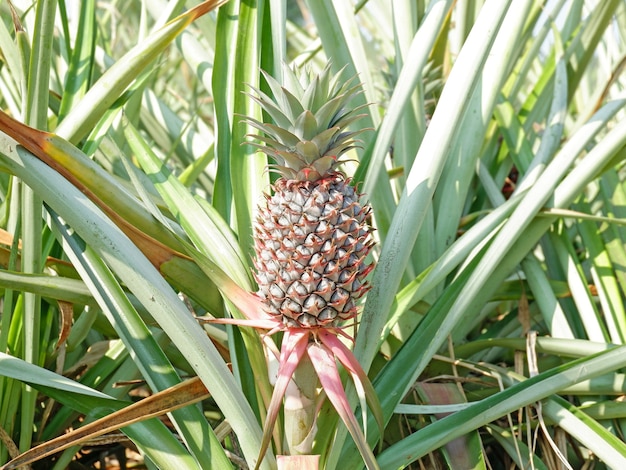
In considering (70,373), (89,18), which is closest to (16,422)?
(70,373)

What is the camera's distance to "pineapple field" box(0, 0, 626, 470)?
0.83 m

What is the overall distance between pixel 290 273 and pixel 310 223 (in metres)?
0.07

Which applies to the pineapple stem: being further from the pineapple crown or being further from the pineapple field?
the pineapple crown

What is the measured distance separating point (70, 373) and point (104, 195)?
0.41m

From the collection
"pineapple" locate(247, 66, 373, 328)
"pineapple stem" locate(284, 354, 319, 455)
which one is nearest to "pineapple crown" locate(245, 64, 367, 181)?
"pineapple" locate(247, 66, 373, 328)

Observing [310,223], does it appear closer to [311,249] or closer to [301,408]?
[311,249]

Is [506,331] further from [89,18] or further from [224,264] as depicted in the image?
[89,18]

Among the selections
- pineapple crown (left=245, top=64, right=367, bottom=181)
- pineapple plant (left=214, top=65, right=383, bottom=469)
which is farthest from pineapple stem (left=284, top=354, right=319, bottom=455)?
pineapple crown (left=245, top=64, right=367, bottom=181)

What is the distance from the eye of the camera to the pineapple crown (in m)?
0.83

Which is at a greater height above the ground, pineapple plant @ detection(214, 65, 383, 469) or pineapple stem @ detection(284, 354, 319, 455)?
pineapple plant @ detection(214, 65, 383, 469)

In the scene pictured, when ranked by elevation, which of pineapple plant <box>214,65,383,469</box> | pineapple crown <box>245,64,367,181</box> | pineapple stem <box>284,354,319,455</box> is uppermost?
pineapple crown <box>245,64,367,181</box>

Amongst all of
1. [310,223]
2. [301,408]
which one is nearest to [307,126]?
[310,223]

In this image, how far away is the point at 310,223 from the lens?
80cm

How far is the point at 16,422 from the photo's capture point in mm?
1073
